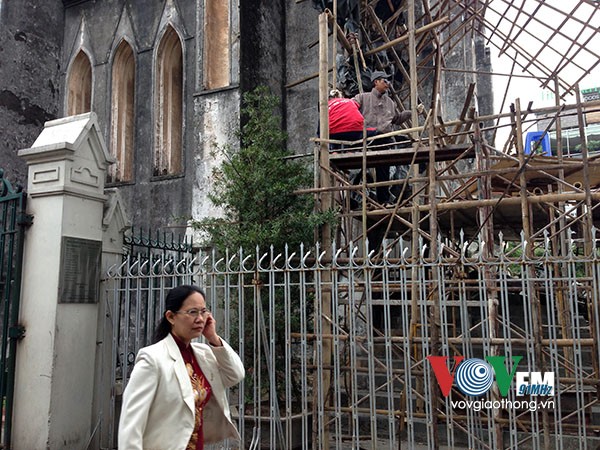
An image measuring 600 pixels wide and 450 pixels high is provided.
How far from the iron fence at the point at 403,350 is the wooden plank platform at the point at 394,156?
1397 millimetres

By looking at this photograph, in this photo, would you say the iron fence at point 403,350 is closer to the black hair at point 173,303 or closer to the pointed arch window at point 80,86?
the black hair at point 173,303

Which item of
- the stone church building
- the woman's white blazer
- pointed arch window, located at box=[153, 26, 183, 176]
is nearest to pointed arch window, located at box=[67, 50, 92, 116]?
the stone church building

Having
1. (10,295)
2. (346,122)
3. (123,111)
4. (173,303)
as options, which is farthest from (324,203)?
(123,111)

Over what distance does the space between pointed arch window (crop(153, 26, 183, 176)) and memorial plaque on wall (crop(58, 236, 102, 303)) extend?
7.09 m

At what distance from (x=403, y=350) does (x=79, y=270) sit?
3.84 metres

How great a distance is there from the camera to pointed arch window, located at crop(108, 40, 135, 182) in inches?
568

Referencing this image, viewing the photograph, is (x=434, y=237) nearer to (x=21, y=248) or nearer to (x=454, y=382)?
(x=454, y=382)

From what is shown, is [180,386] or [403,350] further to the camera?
[403,350]

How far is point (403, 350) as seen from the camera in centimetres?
641

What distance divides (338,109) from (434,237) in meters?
2.92

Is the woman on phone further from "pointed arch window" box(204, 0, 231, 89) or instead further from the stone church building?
"pointed arch window" box(204, 0, 231, 89)

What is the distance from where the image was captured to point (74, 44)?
15258 millimetres

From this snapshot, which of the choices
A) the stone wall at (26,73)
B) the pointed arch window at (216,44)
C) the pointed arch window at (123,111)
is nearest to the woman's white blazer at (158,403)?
the pointed arch window at (216,44)

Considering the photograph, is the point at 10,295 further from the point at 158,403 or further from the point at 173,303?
the point at 158,403
